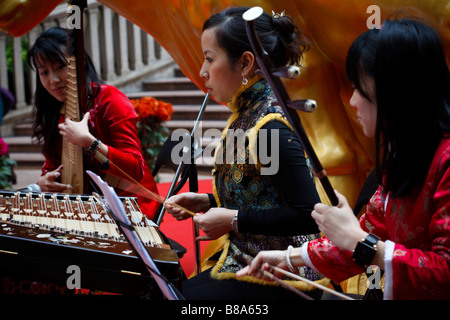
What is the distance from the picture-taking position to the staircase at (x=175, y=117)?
6349 mm

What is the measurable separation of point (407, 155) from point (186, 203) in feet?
2.72

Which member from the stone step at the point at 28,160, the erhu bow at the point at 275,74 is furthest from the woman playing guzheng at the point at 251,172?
the stone step at the point at 28,160

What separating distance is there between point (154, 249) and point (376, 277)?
0.55 metres

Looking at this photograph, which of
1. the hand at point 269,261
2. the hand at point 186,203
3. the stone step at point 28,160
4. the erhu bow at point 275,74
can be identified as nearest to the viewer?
the erhu bow at point 275,74

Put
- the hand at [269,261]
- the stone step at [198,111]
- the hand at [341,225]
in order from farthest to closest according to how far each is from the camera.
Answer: the stone step at [198,111]
the hand at [269,261]
the hand at [341,225]

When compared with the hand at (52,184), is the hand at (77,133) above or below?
above

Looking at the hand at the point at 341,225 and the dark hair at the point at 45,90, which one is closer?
the hand at the point at 341,225

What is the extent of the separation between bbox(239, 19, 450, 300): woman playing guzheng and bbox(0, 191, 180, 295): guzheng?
45 centimetres

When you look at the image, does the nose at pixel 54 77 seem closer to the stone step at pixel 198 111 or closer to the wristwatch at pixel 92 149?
the wristwatch at pixel 92 149

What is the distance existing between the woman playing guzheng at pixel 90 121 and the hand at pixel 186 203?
46cm

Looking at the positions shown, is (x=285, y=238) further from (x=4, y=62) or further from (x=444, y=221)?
(x=4, y=62)

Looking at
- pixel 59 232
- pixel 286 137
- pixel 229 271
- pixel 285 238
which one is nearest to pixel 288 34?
pixel 286 137

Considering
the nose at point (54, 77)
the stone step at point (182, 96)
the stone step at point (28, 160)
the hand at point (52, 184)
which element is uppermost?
the nose at point (54, 77)

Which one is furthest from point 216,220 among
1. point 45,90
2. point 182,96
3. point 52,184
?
point 182,96
